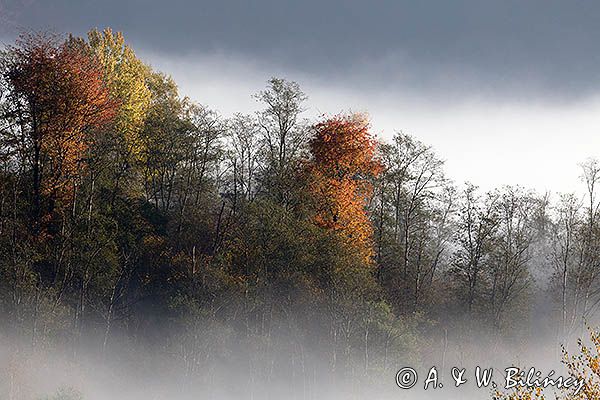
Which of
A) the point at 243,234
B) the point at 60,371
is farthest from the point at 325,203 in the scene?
the point at 60,371

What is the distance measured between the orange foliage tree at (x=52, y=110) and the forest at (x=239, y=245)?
0.37 ft

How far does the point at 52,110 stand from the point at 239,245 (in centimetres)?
1211

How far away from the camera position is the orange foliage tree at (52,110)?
31.8 metres

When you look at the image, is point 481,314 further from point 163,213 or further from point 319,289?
point 163,213

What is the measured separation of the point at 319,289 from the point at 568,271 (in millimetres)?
24053

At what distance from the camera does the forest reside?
30.6m

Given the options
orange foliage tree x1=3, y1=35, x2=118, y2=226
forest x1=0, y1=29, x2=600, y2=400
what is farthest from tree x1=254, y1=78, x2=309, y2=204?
orange foliage tree x1=3, y1=35, x2=118, y2=226

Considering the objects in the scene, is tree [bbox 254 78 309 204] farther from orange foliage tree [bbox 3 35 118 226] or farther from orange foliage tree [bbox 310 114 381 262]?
orange foliage tree [bbox 3 35 118 226]

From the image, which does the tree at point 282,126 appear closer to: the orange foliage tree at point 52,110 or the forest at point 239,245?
the forest at point 239,245

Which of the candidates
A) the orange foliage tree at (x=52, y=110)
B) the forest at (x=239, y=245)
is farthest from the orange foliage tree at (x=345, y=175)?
the orange foliage tree at (x=52, y=110)

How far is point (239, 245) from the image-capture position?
35.3 metres

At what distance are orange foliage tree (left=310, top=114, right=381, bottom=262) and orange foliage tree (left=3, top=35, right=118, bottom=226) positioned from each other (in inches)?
544

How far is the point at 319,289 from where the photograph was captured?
111ft

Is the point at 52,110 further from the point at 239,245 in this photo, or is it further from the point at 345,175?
the point at 345,175
